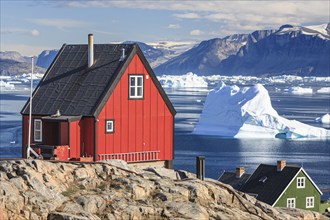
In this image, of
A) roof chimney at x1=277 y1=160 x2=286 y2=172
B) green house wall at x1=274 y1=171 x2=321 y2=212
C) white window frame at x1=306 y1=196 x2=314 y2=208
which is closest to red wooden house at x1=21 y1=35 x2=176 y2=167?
roof chimney at x1=277 y1=160 x2=286 y2=172

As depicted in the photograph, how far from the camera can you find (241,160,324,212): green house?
4041cm

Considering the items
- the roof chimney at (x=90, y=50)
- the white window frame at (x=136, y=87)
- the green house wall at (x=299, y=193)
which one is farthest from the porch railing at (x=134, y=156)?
the green house wall at (x=299, y=193)

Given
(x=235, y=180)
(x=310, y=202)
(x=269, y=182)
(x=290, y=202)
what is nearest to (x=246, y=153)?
(x=235, y=180)

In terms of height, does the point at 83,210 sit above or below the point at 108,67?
below

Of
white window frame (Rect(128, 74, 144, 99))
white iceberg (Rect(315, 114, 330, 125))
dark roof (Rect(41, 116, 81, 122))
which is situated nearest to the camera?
dark roof (Rect(41, 116, 81, 122))

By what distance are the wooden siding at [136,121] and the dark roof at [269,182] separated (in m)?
18.3

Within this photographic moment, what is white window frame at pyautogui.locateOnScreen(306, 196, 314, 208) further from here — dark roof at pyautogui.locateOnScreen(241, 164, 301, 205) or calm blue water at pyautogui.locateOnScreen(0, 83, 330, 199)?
calm blue water at pyautogui.locateOnScreen(0, 83, 330, 199)

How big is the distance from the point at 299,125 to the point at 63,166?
92638mm

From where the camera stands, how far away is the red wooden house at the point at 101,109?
68.1ft

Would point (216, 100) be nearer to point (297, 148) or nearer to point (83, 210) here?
point (297, 148)

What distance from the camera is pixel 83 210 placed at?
532 inches

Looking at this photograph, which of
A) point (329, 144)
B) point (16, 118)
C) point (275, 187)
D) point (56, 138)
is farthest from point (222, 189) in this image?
point (16, 118)

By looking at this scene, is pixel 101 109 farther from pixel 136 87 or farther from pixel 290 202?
pixel 290 202

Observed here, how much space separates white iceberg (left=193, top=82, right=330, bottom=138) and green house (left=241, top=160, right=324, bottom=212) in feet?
198
